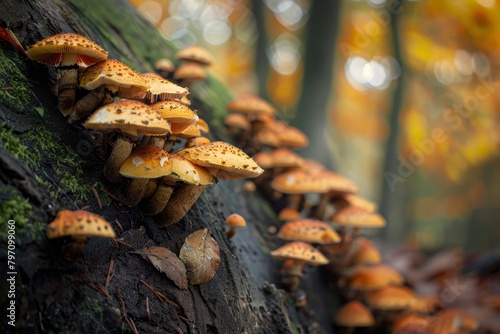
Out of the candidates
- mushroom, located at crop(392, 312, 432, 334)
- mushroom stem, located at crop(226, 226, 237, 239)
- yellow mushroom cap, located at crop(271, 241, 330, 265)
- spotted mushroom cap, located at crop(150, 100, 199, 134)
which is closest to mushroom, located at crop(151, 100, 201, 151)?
spotted mushroom cap, located at crop(150, 100, 199, 134)

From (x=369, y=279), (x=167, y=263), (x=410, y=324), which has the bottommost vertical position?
(x=410, y=324)

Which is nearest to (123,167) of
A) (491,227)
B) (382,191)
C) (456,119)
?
(382,191)

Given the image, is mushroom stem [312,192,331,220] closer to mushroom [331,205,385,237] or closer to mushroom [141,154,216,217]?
mushroom [331,205,385,237]

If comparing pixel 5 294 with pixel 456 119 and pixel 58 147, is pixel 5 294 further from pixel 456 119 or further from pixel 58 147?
Result: pixel 456 119

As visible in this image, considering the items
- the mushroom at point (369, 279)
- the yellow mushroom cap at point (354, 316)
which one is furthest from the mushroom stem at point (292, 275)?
the mushroom at point (369, 279)

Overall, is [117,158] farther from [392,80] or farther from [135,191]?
[392,80]

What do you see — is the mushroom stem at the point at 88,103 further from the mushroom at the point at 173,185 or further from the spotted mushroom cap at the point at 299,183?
the spotted mushroom cap at the point at 299,183

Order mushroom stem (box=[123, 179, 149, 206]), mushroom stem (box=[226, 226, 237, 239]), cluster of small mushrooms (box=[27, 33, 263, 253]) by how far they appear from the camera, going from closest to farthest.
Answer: cluster of small mushrooms (box=[27, 33, 263, 253])
mushroom stem (box=[123, 179, 149, 206])
mushroom stem (box=[226, 226, 237, 239])

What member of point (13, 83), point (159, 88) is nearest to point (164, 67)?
point (159, 88)
